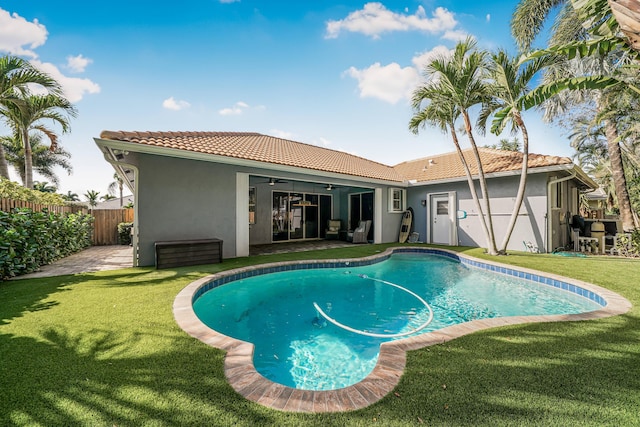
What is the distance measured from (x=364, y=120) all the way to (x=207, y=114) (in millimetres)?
7499

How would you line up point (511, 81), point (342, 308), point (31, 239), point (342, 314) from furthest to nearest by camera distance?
point (511, 81), point (31, 239), point (342, 308), point (342, 314)

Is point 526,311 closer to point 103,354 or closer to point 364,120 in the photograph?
point 103,354

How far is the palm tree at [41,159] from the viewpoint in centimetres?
2077

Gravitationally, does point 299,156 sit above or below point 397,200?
above

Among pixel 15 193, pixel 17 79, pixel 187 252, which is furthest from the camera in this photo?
pixel 17 79

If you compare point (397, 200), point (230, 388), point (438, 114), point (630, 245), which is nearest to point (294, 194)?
point (397, 200)

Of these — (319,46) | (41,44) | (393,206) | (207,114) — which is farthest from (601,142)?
(41,44)

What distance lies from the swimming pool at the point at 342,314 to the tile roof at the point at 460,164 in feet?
16.9

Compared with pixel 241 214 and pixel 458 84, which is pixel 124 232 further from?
pixel 458 84

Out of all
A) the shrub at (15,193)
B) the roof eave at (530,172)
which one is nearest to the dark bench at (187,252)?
the shrub at (15,193)

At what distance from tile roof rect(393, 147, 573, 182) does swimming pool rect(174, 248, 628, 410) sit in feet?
16.9

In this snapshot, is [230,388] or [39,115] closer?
[230,388]

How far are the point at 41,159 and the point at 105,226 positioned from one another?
1696cm

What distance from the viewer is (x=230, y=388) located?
2264mm
